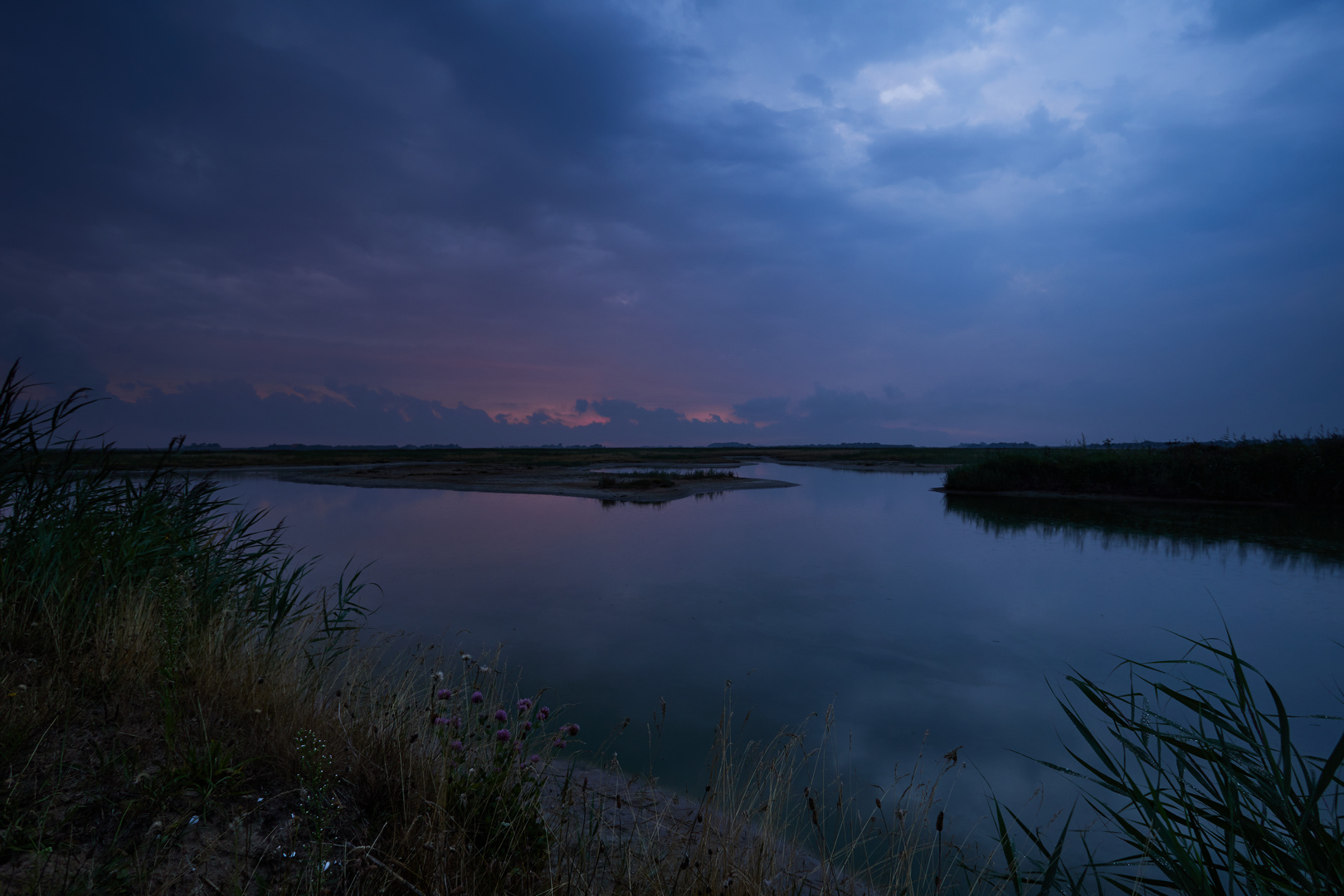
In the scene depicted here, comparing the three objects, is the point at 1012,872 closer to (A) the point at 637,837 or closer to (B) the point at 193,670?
(A) the point at 637,837

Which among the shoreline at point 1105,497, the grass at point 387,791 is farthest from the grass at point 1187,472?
the grass at point 387,791

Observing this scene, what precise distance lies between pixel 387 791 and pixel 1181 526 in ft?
63.2

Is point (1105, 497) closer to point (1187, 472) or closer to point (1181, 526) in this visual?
point (1187, 472)

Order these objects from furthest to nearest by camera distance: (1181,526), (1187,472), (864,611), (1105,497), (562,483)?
1. (562,483)
2. (1105,497)
3. (1187,472)
4. (1181,526)
5. (864,611)

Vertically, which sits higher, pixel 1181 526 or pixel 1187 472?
pixel 1187 472

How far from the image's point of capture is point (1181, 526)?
15.4 metres

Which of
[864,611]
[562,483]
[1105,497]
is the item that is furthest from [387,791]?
[1105,497]

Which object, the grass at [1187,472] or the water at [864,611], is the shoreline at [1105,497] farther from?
the water at [864,611]

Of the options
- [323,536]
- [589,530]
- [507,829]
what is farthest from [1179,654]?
[323,536]

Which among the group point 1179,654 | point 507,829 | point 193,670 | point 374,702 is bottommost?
point 1179,654

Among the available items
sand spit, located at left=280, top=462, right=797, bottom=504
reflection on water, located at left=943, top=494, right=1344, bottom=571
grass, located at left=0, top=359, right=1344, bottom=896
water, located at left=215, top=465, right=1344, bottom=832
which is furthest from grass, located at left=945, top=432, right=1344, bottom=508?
grass, located at left=0, top=359, right=1344, bottom=896

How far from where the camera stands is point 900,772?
14.3 ft

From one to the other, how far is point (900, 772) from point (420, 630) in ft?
18.6

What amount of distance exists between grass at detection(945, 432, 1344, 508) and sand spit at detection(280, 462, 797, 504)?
9863mm
